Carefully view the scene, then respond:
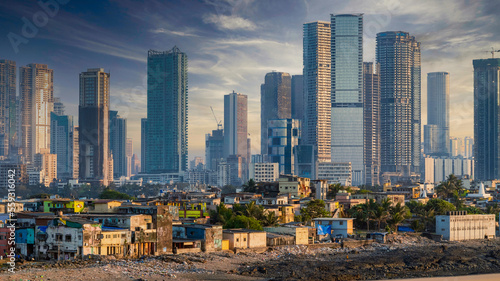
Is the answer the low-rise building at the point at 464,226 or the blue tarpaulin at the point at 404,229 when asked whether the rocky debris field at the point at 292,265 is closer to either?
the low-rise building at the point at 464,226

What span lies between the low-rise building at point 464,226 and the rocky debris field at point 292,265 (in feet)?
21.9

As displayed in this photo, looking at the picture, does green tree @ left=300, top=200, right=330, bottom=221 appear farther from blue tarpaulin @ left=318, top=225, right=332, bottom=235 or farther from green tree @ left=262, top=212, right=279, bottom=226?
green tree @ left=262, top=212, right=279, bottom=226

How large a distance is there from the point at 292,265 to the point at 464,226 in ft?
96.1

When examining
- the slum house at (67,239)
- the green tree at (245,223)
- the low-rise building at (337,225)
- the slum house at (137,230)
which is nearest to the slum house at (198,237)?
the slum house at (137,230)

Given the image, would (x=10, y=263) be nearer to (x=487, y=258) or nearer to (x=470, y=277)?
(x=470, y=277)

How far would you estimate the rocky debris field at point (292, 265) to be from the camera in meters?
36.8

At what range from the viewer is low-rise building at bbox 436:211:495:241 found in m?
65.6

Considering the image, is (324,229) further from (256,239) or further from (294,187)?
(294,187)

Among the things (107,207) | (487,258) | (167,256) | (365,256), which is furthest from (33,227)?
(487,258)

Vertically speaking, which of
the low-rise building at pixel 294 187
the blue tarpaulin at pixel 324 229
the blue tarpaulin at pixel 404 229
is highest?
the low-rise building at pixel 294 187

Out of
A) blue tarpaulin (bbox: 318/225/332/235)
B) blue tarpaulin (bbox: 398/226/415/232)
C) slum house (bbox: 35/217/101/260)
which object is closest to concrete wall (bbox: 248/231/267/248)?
blue tarpaulin (bbox: 318/225/332/235)

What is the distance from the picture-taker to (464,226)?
6706 cm

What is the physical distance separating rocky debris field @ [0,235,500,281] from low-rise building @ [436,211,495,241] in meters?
6.66

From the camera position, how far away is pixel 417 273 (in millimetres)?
44281
